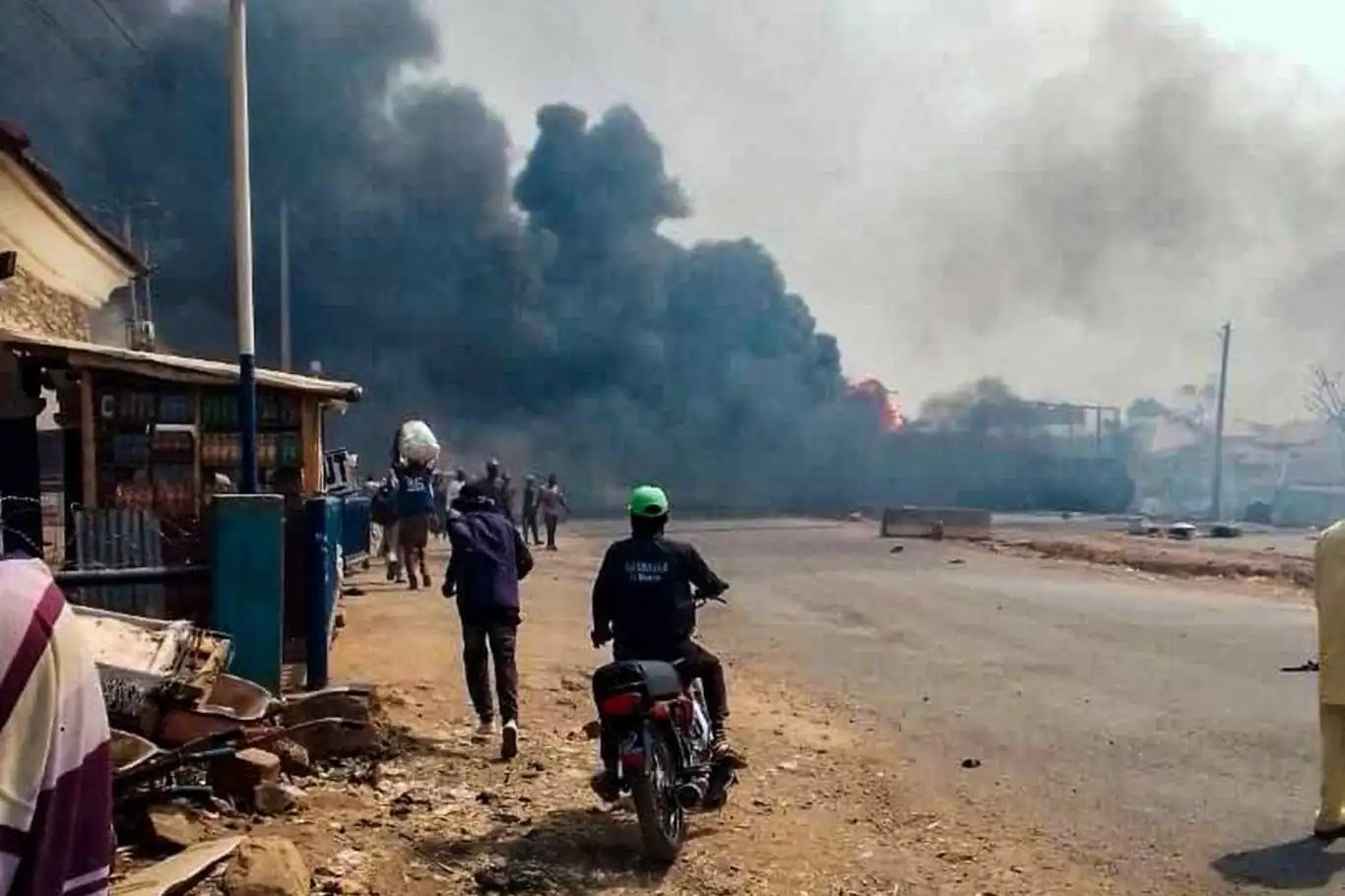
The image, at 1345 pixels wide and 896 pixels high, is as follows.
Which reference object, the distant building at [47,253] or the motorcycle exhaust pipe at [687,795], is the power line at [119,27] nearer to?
the distant building at [47,253]

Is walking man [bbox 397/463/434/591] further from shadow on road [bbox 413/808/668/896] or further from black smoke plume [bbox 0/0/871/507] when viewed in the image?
black smoke plume [bbox 0/0/871/507]

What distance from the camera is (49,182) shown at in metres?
13.6

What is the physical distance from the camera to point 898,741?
27.7 feet

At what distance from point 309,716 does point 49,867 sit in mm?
5243

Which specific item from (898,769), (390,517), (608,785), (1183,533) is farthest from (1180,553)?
(608,785)

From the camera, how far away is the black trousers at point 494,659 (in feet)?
25.6

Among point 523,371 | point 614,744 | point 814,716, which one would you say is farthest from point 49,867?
point 523,371

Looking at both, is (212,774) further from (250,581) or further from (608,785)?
(608,785)

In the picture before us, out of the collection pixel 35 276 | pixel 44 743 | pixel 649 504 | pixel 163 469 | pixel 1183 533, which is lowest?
pixel 1183 533

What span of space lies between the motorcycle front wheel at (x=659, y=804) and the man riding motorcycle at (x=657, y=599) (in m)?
0.58

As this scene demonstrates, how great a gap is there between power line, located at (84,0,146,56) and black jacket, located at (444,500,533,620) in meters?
33.7

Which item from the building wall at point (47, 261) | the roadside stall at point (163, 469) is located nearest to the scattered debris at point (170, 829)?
the roadside stall at point (163, 469)

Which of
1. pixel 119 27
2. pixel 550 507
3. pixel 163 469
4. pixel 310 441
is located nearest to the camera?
pixel 163 469

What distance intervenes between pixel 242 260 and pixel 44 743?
272 inches
